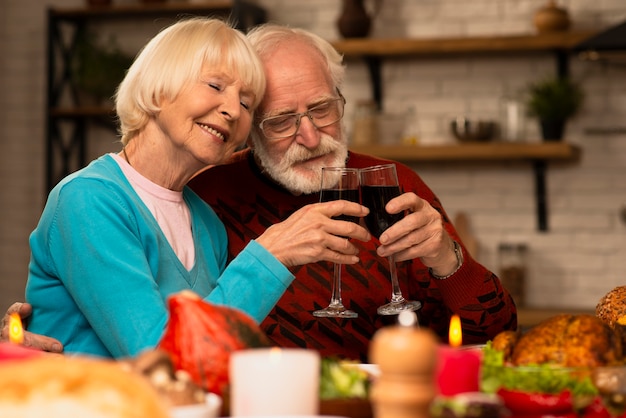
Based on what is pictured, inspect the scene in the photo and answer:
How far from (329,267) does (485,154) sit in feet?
8.29

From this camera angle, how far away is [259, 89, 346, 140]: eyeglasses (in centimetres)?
222

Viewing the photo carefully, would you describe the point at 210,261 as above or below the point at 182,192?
below

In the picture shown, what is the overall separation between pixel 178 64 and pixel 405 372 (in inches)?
44.7

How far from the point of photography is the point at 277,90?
2.21m

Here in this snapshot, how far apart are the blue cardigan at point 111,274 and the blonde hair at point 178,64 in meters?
0.13

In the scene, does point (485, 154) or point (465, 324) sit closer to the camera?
point (465, 324)

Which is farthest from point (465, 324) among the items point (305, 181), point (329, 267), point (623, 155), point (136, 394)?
point (623, 155)

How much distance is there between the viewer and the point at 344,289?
7.05 feet

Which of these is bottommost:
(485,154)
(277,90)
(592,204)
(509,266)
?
(509,266)

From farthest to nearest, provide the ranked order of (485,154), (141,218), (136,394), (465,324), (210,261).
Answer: (485,154) → (465,324) → (210,261) → (141,218) → (136,394)

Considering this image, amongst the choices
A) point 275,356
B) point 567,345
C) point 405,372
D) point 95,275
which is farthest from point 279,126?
point 405,372

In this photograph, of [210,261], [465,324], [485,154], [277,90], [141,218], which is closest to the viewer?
[141,218]

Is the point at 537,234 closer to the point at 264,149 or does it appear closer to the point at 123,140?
the point at 264,149

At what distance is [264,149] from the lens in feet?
7.46
